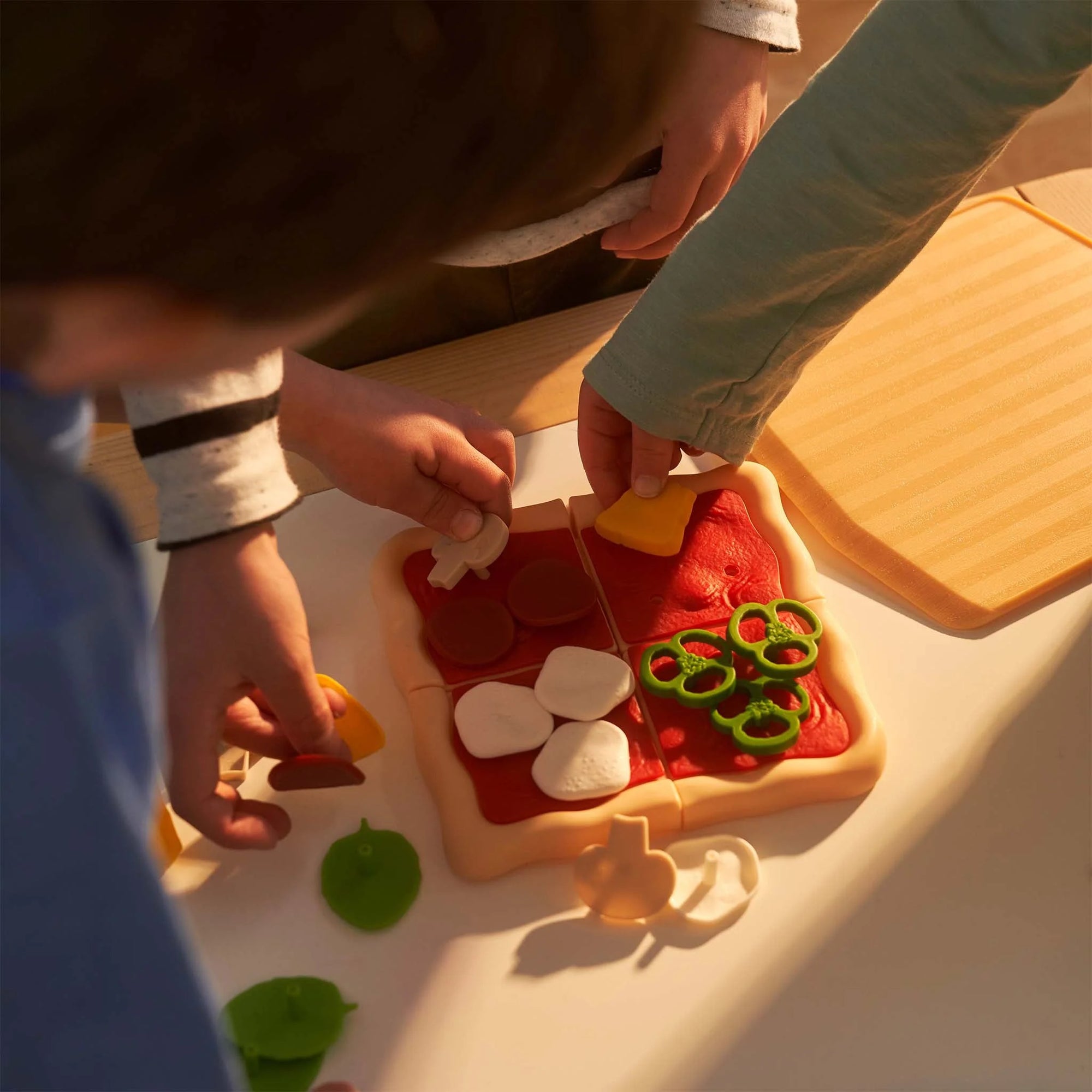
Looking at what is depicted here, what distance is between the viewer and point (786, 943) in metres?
0.56

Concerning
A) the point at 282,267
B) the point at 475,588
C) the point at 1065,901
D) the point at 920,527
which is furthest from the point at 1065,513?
the point at 282,267

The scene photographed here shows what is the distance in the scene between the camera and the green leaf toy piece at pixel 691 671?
0.62 m

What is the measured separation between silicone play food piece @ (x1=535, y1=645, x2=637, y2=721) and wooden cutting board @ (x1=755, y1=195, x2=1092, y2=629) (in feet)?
0.66

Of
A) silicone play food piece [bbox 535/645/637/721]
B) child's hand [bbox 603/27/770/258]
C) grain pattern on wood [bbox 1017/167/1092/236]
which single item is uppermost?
child's hand [bbox 603/27/770/258]

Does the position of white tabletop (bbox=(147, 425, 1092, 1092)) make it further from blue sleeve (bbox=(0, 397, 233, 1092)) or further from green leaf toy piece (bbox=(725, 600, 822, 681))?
blue sleeve (bbox=(0, 397, 233, 1092))

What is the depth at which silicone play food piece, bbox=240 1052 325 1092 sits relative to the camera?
0.50 metres

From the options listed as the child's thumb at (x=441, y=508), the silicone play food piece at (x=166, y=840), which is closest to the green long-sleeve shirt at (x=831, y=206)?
the child's thumb at (x=441, y=508)

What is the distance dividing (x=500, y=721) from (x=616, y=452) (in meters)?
0.22

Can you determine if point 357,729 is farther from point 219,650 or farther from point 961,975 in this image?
point 961,975

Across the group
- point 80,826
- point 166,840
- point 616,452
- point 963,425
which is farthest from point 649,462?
point 80,826

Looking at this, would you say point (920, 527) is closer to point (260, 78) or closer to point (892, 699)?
point (892, 699)

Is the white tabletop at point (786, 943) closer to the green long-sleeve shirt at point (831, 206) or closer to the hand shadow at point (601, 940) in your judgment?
the hand shadow at point (601, 940)

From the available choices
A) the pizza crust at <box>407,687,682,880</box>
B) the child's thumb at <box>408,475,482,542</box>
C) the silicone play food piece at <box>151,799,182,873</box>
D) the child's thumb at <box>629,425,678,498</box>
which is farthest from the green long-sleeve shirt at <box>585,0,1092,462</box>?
the silicone play food piece at <box>151,799,182,873</box>

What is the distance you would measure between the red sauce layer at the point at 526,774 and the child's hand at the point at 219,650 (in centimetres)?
11
